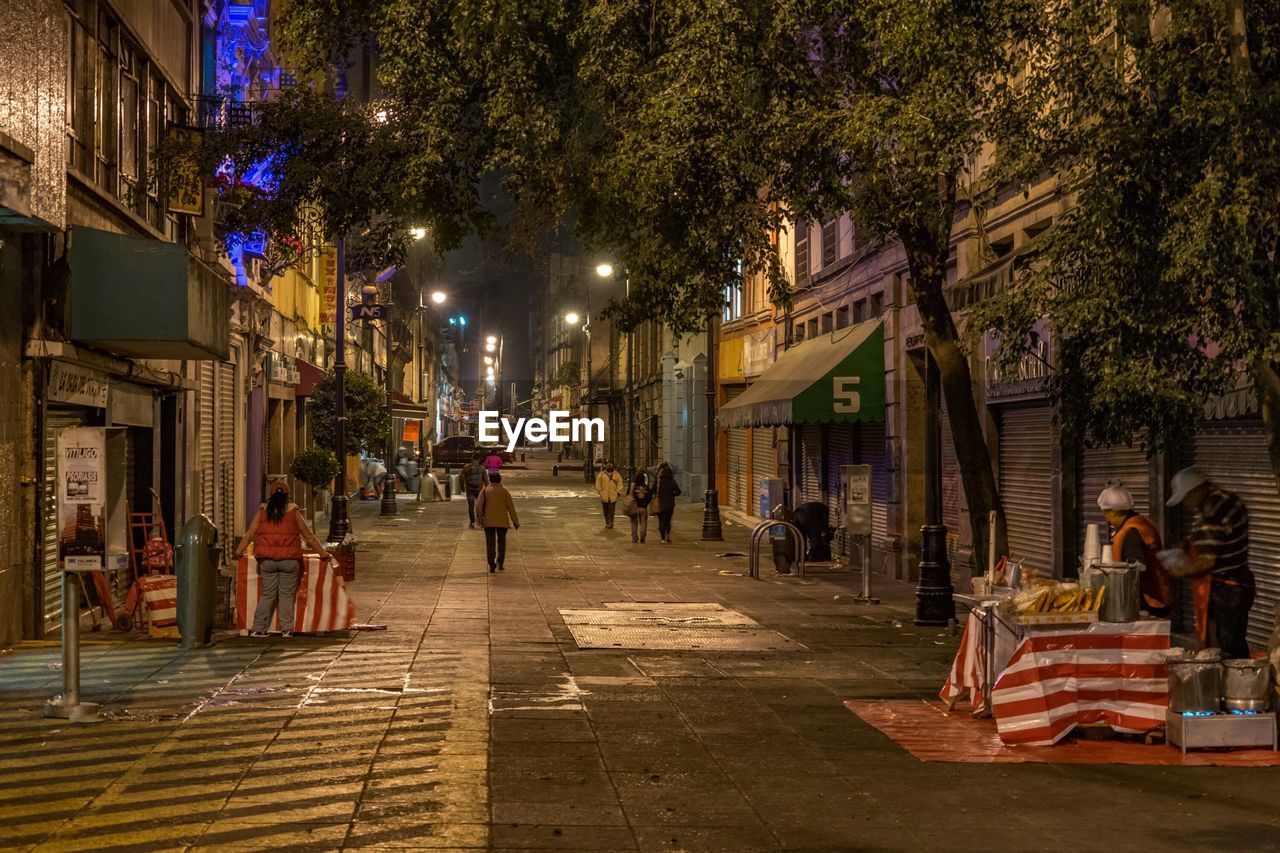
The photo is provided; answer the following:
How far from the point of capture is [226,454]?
28516mm

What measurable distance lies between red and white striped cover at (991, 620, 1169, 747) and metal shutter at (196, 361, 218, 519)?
690 inches

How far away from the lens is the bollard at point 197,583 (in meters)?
15.2

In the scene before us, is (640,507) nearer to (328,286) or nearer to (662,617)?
(328,286)

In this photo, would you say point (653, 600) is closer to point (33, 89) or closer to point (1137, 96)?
point (33, 89)

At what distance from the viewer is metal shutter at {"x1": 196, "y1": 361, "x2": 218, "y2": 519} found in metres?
25.7

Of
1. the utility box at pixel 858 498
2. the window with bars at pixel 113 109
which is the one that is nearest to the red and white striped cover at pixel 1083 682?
the utility box at pixel 858 498

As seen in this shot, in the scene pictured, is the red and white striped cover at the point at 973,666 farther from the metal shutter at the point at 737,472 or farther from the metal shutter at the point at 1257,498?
the metal shutter at the point at 737,472

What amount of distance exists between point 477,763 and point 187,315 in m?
9.16

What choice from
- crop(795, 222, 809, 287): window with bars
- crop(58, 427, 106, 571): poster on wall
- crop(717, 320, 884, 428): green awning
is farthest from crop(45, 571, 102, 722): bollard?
crop(795, 222, 809, 287): window with bars

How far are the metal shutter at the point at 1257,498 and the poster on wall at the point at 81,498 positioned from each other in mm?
9681

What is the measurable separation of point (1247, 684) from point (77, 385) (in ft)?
40.0

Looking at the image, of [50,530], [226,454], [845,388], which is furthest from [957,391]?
[226,454]

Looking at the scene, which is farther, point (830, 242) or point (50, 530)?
point (830, 242)

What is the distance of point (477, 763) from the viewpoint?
954cm
